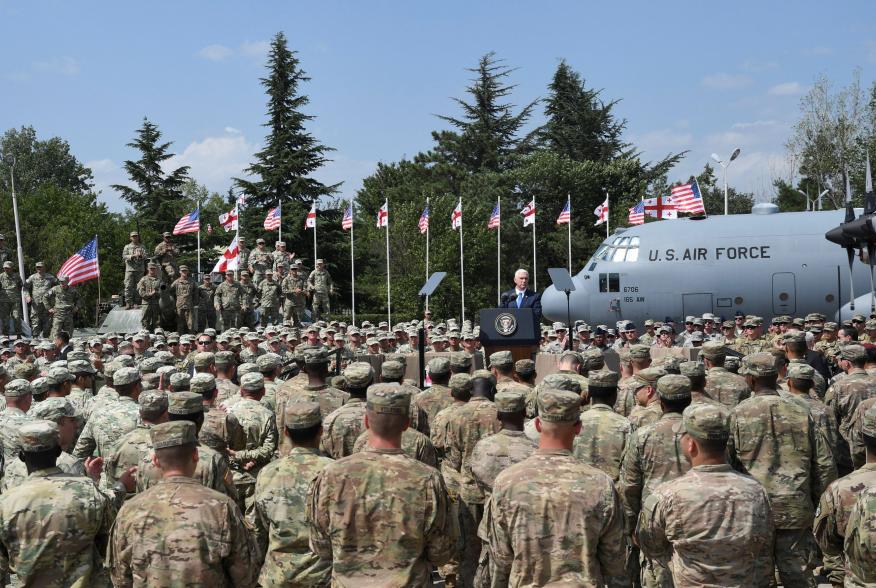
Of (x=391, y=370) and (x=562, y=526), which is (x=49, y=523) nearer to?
(x=562, y=526)

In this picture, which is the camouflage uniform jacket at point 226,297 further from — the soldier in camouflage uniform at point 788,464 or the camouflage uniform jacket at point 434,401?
the soldier in camouflage uniform at point 788,464

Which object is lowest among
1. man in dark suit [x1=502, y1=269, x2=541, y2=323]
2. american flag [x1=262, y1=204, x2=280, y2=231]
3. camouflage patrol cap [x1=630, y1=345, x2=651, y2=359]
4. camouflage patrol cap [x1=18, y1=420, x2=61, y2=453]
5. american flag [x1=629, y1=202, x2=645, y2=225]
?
camouflage patrol cap [x1=18, y1=420, x2=61, y2=453]

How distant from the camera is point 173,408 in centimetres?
585

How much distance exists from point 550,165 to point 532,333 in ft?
126

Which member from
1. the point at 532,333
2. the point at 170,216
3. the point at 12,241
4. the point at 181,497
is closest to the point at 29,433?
the point at 181,497

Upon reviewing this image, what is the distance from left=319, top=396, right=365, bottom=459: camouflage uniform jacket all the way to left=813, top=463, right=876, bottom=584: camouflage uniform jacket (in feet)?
11.0

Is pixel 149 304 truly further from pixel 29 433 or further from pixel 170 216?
pixel 170 216

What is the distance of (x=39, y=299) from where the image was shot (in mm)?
19188

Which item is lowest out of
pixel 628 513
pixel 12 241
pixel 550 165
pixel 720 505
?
pixel 628 513

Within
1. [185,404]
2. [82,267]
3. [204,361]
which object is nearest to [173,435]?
[185,404]

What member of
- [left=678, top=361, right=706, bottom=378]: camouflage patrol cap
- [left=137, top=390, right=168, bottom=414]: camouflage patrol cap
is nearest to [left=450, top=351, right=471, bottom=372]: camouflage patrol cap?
[left=678, top=361, right=706, bottom=378]: camouflage patrol cap

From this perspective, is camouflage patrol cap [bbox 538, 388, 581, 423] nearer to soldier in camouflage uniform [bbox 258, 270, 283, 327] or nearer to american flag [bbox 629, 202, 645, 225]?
soldier in camouflage uniform [bbox 258, 270, 283, 327]

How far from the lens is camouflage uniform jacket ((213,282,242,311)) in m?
19.8

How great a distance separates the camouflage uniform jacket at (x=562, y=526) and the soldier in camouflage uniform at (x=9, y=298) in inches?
696
